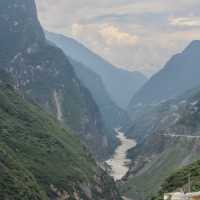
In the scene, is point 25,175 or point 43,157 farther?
point 43,157

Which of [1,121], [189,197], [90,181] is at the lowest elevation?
[90,181]

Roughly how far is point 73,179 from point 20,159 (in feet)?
68.3

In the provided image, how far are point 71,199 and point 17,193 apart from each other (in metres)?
36.3

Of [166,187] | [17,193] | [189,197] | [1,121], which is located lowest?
[1,121]

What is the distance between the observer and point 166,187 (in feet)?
352

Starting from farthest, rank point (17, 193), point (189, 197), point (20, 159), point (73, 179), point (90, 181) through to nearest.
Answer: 1. point (90, 181)
2. point (73, 179)
3. point (20, 159)
4. point (17, 193)
5. point (189, 197)

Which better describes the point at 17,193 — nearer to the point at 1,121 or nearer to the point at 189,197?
the point at 1,121

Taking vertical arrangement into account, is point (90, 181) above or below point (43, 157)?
below

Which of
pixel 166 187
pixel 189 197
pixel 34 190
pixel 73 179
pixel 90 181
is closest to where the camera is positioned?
pixel 189 197

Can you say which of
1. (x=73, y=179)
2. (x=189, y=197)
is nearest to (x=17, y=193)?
(x=73, y=179)

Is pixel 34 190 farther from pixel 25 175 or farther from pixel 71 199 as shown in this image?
pixel 71 199

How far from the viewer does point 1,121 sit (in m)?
188

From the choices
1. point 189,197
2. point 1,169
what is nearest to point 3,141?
point 1,169

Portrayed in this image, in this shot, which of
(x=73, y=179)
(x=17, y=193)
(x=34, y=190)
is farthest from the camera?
(x=73, y=179)
